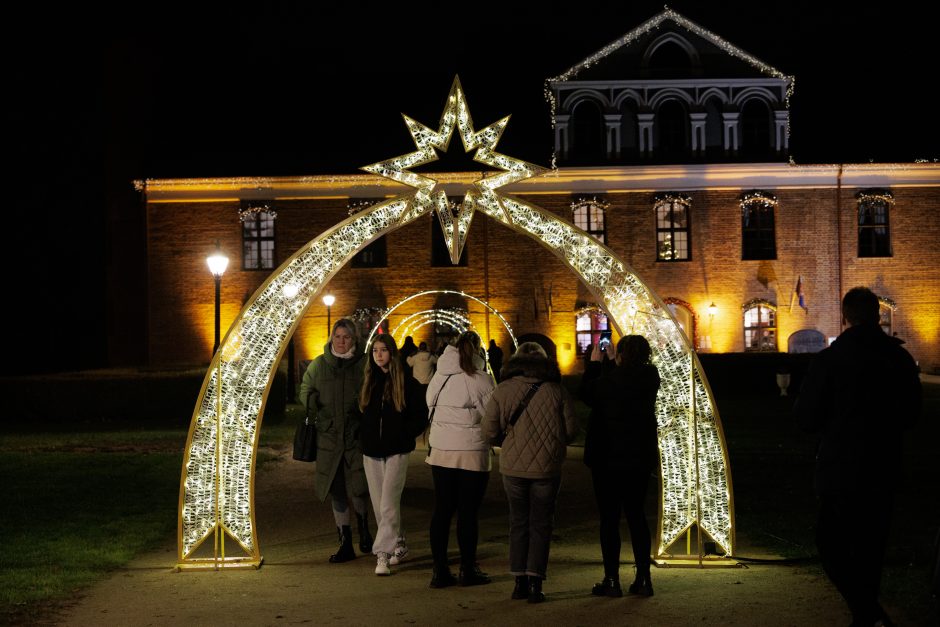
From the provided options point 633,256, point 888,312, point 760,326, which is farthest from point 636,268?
point 888,312

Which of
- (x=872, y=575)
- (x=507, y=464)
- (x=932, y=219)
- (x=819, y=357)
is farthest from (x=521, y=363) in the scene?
(x=932, y=219)

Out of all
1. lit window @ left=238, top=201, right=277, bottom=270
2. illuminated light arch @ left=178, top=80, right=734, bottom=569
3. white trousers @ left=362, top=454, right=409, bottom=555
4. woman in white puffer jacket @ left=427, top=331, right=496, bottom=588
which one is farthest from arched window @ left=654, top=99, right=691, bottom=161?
woman in white puffer jacket @ left=427, top=331, right=496, bottom=588

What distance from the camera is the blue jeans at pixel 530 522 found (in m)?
7.87

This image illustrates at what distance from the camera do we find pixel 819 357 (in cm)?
667

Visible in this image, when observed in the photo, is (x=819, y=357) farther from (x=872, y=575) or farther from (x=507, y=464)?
(x=507, y=464)

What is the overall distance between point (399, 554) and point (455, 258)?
9.32ft

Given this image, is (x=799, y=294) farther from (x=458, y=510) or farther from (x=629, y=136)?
(x=458, y=510)

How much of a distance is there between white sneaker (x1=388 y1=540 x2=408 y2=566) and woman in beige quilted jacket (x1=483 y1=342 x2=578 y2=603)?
1.59m

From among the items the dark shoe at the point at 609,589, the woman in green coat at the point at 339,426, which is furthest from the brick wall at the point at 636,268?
the dark shoe at the point at 609,589

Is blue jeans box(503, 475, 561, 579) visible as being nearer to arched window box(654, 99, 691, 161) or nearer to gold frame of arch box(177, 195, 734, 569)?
gold frame of arch box(177, 195, 734, 569)

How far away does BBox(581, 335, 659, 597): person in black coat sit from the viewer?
8031mm

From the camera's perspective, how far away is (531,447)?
7.83 meters

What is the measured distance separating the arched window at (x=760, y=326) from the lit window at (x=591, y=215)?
5573 millimetres

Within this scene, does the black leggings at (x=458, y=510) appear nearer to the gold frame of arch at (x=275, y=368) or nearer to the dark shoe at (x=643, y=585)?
the dark shoe at (x=643, y=585)
